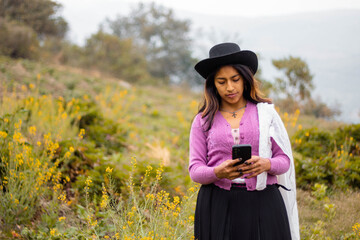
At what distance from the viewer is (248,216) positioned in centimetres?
171

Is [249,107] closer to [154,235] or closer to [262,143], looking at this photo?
[262,143]

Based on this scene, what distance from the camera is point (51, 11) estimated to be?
617 inches

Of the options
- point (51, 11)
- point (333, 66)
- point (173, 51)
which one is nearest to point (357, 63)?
point (333, 66)

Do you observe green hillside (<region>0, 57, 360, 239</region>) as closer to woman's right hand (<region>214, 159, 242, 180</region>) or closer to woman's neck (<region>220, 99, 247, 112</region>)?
woman's right hand (<region>214, 159, 242, 180</region>)

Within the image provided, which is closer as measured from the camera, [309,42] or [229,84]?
[229,84]

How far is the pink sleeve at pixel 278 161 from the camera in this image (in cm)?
168

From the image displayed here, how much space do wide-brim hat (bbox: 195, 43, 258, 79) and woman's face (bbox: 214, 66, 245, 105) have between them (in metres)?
0.05

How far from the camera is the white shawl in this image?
Answer: 172 cm

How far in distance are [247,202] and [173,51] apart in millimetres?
27887

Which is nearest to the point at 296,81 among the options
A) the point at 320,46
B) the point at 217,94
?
the point at 217,94

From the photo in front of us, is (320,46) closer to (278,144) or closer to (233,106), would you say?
(233,106)

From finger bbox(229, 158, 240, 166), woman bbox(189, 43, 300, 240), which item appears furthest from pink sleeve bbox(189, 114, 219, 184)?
finger bbox(229, 158, 240, 166)

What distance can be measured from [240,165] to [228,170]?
0.07 m

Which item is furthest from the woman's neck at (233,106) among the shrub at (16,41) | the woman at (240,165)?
the shrub at (16,41)
